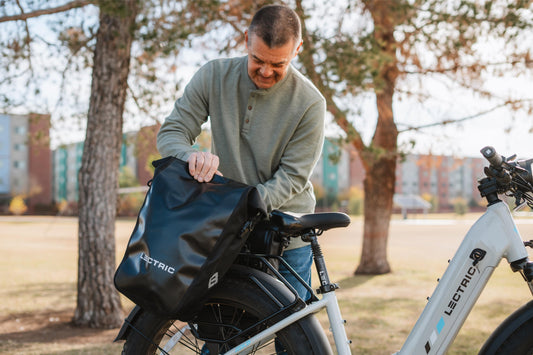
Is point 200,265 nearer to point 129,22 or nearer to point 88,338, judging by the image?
point 88,338

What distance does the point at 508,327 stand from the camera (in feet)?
6.36

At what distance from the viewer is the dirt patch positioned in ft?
19.0

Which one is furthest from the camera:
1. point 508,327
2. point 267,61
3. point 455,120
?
point 455,120

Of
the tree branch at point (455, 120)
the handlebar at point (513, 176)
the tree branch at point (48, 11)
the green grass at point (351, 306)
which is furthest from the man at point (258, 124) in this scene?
the tree branch at point (455, 120)

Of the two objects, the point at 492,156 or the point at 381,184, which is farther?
the point at 381,184

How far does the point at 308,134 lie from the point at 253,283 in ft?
2.27

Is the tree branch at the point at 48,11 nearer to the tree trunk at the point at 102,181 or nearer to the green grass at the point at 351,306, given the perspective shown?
the tree trunk at the point at 102,181

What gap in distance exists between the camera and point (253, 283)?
78.1 inches

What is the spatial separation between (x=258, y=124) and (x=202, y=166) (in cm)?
44

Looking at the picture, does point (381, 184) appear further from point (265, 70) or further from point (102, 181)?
point (265, 70)

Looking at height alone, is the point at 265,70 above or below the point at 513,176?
above

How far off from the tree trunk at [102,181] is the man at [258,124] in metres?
4.12

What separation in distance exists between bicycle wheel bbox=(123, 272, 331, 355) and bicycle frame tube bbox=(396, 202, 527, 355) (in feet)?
1.34

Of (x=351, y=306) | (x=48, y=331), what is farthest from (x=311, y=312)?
(x=351, y=306)
